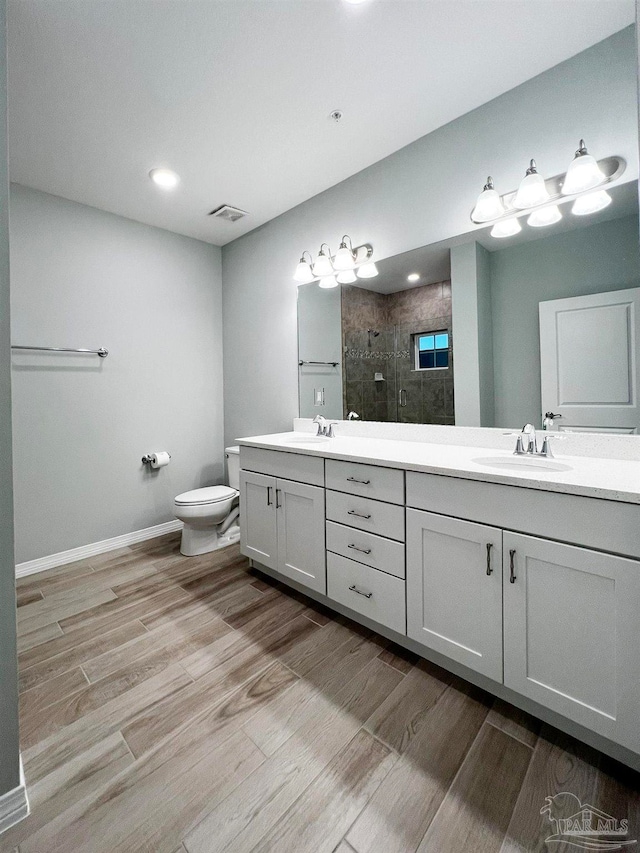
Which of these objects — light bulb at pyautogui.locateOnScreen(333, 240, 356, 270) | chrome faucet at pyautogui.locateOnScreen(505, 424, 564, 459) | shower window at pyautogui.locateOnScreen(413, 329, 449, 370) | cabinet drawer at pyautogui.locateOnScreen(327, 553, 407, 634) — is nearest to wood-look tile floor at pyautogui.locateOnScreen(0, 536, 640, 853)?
cabinet drawer at pyautogui.locateOnScreen(327, 553, 407, 634)

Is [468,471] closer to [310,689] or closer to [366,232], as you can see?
[310,689]

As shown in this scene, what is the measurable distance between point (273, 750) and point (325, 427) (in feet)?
5.45

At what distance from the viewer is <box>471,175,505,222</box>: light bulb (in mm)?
1730

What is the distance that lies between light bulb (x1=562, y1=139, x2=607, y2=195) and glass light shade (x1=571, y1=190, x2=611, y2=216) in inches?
1.4

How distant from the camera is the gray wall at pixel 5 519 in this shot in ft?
3.21

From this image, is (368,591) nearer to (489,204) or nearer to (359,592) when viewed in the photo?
(359,592)

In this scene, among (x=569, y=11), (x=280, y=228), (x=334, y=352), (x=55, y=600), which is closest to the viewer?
(x=569, y=11)

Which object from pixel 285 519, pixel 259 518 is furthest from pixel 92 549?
pixel 285 519

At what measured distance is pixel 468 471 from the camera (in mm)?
1317

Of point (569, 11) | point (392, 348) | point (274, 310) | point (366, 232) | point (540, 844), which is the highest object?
point (569, 11)

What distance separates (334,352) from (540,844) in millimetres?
2275

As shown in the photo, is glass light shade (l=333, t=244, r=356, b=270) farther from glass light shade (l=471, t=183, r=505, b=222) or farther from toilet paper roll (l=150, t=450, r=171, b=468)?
toilet paper roll (l=150, t=450, r=171, b=468)

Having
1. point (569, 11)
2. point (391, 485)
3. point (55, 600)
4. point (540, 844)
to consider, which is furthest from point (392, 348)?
point (55, 600)

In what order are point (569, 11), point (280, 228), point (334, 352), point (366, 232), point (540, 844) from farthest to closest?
point (280, 228) → point (334, 352) → point (366, 232) → point (569, 11) → point (540, 844)
